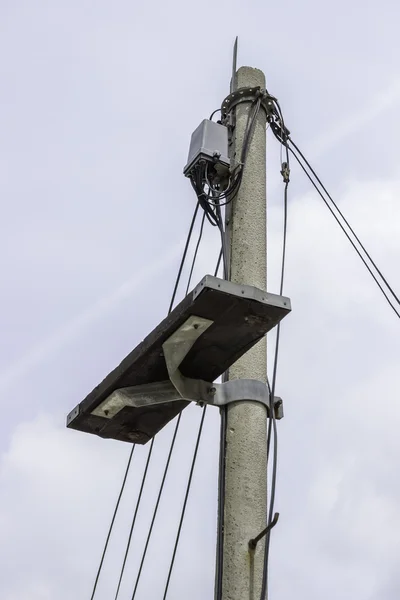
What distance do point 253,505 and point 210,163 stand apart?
2.13 metres

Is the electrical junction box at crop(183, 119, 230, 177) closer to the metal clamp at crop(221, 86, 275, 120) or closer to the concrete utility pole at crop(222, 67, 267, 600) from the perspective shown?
the concrete utility pole at crop(222, 67, 267, 600)

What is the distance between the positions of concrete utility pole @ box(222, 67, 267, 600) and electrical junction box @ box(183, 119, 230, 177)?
8 cm

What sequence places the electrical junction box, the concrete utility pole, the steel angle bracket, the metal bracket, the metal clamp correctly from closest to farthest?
the concrete utility pole → the metal bracket → the steel angle bracket → the electrical junction box → the metal clamp

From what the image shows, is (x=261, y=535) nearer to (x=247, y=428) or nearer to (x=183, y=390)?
(x=247, y=428)

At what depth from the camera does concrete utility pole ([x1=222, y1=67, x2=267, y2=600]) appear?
473 cm

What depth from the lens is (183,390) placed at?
522cm

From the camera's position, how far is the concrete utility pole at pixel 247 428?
Answer: 15.5ft

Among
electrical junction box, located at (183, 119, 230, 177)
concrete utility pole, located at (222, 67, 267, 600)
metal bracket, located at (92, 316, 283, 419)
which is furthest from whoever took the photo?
electrical junction box, located at (183, 119, 230, 177)

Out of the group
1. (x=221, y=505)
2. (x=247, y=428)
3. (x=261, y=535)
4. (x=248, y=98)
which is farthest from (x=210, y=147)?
(x=261, y=535)

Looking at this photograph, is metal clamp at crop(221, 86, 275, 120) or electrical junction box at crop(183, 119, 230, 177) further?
metal clamp at crop(221, 86, 275, 120)

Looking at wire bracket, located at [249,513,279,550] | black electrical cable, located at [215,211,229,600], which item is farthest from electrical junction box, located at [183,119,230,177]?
wire bracket, located at [249,513,279,550]

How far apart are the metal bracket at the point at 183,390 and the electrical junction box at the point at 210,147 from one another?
141 cm

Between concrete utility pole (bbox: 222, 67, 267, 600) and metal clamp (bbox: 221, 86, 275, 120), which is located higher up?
metal clamp (bbox: 221, 86, 275, 120)

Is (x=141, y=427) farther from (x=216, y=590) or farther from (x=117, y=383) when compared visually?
(x=216, y=590)
